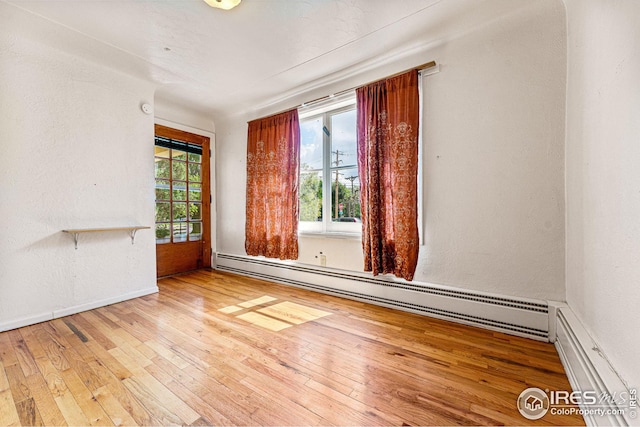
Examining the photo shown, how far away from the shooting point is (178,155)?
12.9ft

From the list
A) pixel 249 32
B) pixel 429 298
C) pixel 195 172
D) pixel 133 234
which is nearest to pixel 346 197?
pixel 429 298

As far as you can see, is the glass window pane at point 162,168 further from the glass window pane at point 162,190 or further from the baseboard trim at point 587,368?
the baseboard trim at point 587,368

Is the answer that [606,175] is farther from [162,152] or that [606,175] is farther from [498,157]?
[162,152]

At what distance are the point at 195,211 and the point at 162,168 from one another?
0.81m

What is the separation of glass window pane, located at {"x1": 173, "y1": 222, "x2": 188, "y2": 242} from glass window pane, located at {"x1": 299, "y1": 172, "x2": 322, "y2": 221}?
198 centimetres

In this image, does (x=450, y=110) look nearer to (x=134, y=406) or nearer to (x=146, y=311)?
(x=134, y=406)

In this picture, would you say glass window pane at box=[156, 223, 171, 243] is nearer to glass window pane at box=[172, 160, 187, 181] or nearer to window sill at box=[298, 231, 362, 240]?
glass window pane at box=[172, 160, 187, 181]

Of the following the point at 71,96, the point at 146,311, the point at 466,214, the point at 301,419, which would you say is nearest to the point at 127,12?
the point at 71,96

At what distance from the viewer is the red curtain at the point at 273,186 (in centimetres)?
328

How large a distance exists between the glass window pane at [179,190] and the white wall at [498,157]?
3.42 meters

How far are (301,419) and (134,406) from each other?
85cm

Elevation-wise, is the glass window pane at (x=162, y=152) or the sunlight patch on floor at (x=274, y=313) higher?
the glass window pane at (x=162, y=152)
